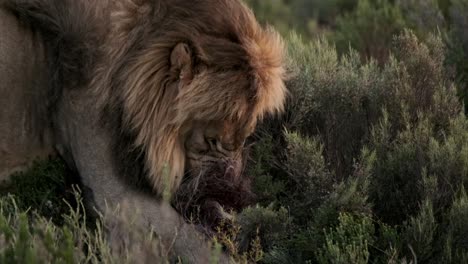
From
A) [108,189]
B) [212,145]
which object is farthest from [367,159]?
[108,189]

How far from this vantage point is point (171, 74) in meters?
4.64

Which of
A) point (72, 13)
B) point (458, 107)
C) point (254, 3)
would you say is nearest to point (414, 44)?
point (458, 107)

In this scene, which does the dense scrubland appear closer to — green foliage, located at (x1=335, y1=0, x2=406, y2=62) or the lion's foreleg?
the lion's foreleg

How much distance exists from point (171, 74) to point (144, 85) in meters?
0.14

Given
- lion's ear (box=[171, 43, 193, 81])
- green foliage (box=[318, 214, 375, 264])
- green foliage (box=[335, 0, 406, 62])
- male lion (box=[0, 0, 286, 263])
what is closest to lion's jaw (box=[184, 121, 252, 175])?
male lion (box=[0, 0, 286, 263])

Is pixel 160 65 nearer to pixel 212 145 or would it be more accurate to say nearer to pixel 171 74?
→ pixel 171 74

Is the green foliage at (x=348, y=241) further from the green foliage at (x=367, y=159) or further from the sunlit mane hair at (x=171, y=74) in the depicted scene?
the sunlit mane hair at (x=171, y=74)

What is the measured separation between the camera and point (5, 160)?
4.90 m

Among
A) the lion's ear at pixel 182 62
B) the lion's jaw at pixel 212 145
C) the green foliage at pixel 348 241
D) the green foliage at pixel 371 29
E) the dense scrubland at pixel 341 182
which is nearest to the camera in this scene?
the green foliage at pixel 348 241

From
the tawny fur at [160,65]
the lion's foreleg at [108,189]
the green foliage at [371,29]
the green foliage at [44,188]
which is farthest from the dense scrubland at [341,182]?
the green foliage at [371,29]

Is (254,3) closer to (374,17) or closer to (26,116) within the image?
(374,17)

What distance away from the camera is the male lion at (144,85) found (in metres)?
4.61

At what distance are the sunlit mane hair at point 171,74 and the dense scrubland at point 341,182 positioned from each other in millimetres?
450

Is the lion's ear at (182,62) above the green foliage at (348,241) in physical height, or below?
above
